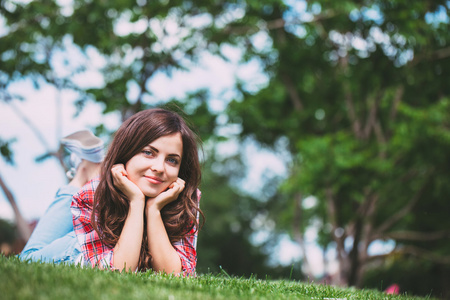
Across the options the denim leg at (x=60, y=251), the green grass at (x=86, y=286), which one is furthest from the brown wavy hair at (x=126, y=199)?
the green grass at (x=86, y=286)

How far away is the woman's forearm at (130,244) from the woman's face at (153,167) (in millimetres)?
254

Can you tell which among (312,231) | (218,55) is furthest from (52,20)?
(312,231)

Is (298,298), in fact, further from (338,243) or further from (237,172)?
(237,172)

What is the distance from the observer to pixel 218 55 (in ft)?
39.2

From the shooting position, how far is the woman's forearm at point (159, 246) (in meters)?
3.30

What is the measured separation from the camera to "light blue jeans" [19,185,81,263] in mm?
3578

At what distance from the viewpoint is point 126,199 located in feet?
11.3

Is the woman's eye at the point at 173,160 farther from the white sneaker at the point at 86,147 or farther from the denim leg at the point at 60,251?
the white sneaker at the point at 86,147

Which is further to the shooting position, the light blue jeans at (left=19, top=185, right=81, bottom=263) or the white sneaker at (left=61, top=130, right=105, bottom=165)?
the white sneaker at (left=61, top=130, right=105, bottom=165)

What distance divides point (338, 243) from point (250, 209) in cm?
2472

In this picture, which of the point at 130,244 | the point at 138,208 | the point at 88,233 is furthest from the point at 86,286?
the point at 88,233

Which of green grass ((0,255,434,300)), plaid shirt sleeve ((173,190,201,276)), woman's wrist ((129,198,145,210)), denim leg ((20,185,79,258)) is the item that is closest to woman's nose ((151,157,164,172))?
woman's wrist ((129,198,145,210))

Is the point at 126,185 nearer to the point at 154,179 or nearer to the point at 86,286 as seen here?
the point at 154,179

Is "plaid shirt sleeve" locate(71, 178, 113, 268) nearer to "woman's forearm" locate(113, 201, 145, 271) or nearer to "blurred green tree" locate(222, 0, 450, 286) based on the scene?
"woman's forearm" locate(113, 201, 145, 271)
